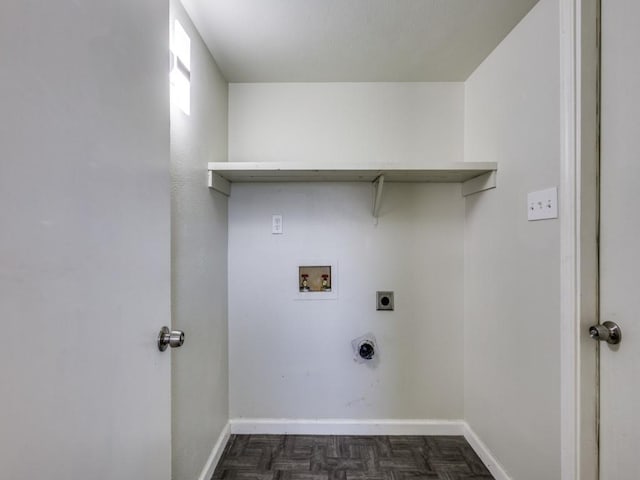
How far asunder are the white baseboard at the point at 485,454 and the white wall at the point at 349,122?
166 cm

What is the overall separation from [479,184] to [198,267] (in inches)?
60.8

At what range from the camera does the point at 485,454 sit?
158 centimetres

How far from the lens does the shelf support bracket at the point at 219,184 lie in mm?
1529

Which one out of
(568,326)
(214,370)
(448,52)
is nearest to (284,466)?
(214,370)

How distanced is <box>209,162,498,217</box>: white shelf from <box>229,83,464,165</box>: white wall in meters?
0.17

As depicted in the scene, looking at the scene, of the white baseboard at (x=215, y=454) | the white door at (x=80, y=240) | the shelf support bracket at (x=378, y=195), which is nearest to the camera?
the white door at (x=80, y=240)

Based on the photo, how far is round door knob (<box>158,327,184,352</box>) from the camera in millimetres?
765

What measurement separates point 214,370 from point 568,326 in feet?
5.23

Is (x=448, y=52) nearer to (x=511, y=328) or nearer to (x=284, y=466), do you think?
(x=511, y=328)

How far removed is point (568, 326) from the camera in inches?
36.7
